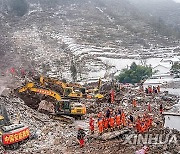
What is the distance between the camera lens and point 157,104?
76.0 feet

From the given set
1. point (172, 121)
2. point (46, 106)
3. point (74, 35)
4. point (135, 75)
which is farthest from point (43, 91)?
point (74, 35)

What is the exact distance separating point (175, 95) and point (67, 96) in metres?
8.99

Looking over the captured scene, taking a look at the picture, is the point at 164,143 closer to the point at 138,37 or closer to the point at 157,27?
the point at 138,37

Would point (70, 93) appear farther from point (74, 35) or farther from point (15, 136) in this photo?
point (74, 35)

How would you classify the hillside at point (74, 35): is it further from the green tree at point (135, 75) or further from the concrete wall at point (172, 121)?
the concrete wall at point (172, 121)

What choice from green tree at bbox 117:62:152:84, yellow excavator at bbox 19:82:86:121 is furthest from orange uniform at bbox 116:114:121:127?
green tree at bbox 117:62:152:84

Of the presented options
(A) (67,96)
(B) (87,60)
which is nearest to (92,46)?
(B) (87,60)

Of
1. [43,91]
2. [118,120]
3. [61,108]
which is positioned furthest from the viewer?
[43,91]

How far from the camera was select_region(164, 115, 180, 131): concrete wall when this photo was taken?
17.5 meters
